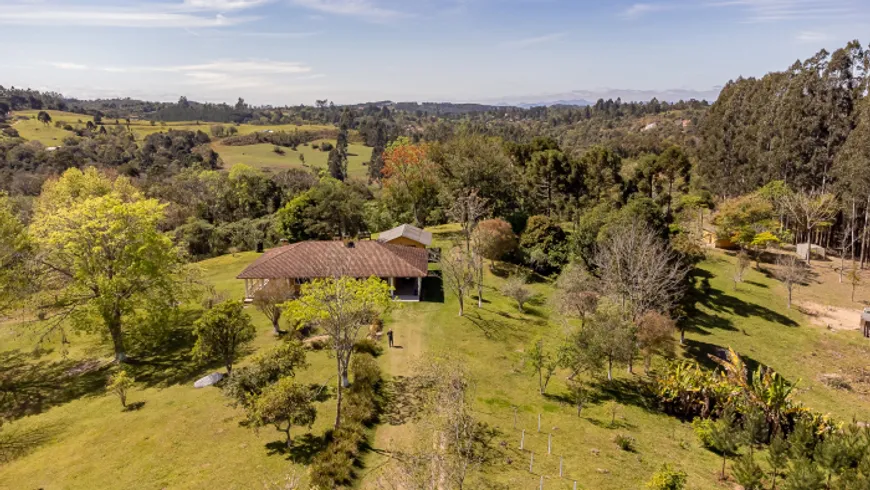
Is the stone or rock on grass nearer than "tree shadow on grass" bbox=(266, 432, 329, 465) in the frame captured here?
No

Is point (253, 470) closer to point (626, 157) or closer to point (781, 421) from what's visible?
point (781, 421)

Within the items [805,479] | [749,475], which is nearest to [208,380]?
[749,475]

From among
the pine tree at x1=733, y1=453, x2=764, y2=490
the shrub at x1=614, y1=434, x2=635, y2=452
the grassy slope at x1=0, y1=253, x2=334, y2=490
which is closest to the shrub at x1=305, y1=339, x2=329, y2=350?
the grassy slope at x1=0, y1=253, x2=334, y2=490

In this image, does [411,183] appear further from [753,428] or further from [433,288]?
[753,428]

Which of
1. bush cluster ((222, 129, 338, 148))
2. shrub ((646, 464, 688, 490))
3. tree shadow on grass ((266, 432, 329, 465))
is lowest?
tree shadow on grass ((266, 432, 329, 465))

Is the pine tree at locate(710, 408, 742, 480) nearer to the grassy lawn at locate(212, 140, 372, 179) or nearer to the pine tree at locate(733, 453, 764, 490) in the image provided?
the pine tree at locate(733, 453, 764, 490)
